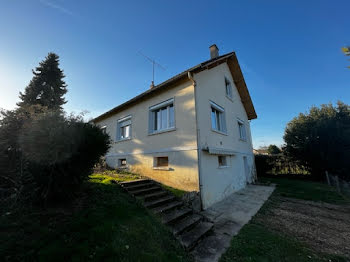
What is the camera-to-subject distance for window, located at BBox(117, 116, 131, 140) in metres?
10.1

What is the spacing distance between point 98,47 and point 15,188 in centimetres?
779

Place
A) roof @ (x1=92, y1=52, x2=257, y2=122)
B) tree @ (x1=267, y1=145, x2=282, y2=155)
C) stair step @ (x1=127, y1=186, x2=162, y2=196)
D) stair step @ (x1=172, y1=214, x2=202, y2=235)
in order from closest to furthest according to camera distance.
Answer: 1. stair step @ (x1=172, y1=214, x2=202, y2=235)
2. stair step @ (x1=127, y1=186, x2=162, y2=196)
3. roof @ (x1=92, y1=52, x2=257, y2=122)
4. tree @ (x1=267, y1=145, x2=282, y2=155)

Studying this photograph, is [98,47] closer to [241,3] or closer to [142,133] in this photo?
[142,133]

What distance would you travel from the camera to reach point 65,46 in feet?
23.7

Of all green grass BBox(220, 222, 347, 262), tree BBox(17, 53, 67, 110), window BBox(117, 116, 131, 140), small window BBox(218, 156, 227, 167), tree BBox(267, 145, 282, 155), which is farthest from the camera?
tree BBox(267, 145, 282, 155)

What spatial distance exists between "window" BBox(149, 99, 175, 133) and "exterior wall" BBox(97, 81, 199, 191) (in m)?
0.28

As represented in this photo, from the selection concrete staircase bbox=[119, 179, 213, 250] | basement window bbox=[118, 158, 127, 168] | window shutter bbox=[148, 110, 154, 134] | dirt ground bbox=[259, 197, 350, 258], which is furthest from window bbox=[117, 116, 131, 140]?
dirt ground bbox=[259, 197, 350, 258]

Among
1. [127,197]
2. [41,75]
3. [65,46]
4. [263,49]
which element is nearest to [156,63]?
[65,46]

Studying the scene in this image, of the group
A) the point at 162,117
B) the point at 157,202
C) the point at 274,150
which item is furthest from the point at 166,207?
the point at 274,150

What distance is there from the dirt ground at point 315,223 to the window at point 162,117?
588cm

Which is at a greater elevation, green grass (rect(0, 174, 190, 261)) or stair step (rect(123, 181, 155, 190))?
stair step (rect(123, 181, 155, 190))

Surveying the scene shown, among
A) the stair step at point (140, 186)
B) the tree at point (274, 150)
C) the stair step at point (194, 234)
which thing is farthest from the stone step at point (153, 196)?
the tree at point (274, 150)

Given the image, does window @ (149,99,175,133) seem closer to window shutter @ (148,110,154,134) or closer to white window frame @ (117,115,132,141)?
window shutter @ (148,110,154,134)

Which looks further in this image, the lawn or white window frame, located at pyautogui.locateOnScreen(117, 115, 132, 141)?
white window frame, located at pyautogui.locateOnScreen(117, 115, 132, 141)
